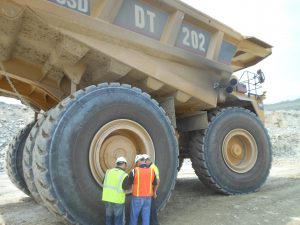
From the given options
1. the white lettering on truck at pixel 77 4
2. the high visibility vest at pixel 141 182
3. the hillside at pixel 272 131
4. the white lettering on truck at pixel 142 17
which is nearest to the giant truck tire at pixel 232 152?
the high visibility vest at pixel 141 182

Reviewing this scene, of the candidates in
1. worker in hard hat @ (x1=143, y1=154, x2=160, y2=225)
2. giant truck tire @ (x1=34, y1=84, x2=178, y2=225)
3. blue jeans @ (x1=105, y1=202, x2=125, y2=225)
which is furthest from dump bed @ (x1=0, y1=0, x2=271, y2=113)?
blue jeans @ (x1=105, y1=202, x2=125, y2=225)

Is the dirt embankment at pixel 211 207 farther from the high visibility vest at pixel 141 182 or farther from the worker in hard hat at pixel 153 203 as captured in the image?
the high visibility vest at pixel 141 182

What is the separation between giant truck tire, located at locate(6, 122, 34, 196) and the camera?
5.76m

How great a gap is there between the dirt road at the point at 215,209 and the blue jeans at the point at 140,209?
0.49 meters

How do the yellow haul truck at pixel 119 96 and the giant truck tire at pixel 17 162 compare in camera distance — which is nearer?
the yellow haul truck at pixel 119 96

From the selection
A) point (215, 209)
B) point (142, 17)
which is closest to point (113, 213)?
point (215, 209)

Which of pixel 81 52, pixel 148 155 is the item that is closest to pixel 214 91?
pixel 148 155

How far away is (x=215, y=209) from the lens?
476cm

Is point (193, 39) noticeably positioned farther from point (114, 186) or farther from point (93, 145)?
point (114, 186)

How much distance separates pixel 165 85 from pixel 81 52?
3.92 ft

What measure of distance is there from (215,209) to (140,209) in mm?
1327

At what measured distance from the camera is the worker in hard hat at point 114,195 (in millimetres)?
3646

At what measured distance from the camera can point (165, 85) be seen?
15.3 feet

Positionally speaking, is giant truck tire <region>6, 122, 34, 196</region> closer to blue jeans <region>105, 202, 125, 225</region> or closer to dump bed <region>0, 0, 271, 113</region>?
dump bed <region>0, 0, 271, 113</region>
